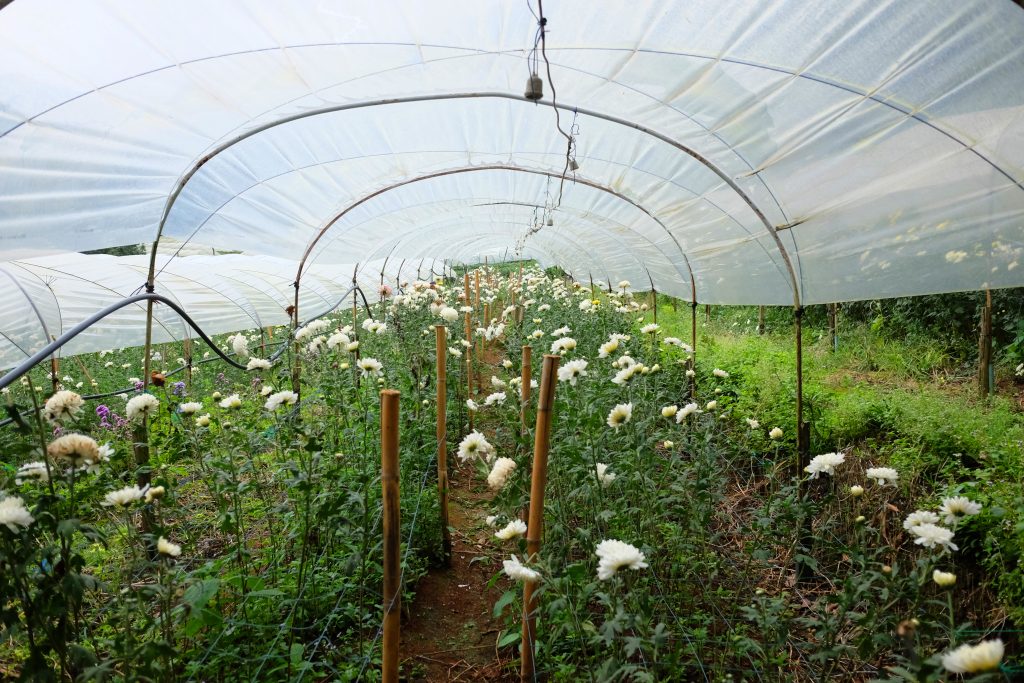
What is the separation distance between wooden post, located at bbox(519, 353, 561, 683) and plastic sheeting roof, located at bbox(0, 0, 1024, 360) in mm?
1746

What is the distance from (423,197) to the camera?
22.2 feet

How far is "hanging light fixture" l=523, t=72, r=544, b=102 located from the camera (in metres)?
2.92

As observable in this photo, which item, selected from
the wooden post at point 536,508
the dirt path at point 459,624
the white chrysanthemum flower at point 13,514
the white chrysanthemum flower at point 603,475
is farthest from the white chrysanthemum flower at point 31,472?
the white chrysanthemum flower at point 603,475

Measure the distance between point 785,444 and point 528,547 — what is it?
383cm

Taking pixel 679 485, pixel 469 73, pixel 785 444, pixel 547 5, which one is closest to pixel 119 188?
pixel 469 73

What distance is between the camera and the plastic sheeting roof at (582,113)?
2.43 meters

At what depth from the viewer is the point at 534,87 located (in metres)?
2.94

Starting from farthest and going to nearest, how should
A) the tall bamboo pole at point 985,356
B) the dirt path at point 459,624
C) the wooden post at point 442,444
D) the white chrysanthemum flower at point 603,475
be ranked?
the tall bamboo pole at point 985,356 → the wooden post at point 442,444 → the dirt path at point 459,624 → the white chrysanthemum flower at point 603,475

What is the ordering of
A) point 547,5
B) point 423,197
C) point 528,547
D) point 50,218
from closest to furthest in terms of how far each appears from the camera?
1. point 528,547
2. point 547,5
3. point 50,218
4. point 423,197

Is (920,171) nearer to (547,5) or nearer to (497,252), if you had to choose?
(547,5)

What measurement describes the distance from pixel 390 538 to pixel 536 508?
1.99 feet

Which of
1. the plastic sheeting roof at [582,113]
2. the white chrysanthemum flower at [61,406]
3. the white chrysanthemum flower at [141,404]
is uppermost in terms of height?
the plastic sheeting roof at [582,113]

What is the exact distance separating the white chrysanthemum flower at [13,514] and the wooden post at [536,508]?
1434 mm

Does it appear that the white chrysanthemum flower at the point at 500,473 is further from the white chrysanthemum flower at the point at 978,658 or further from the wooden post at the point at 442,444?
the white chrysanthemum flower at the point at 978,658
